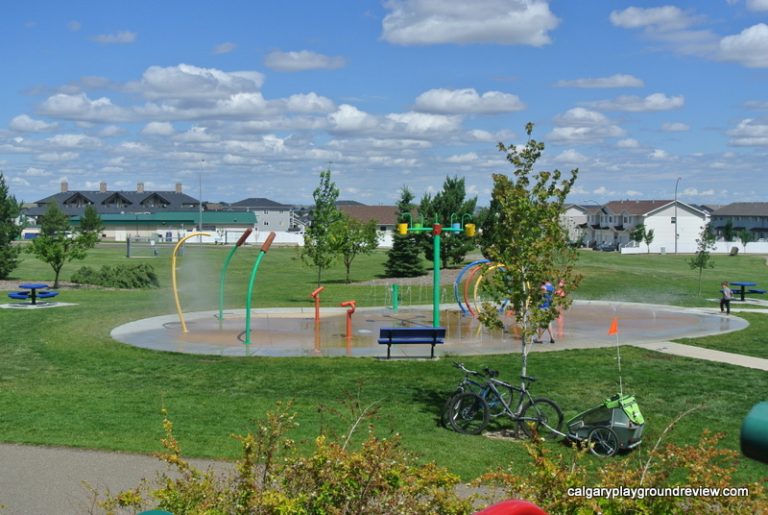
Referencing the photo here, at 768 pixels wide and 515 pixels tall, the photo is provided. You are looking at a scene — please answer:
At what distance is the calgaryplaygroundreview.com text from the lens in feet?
19.8

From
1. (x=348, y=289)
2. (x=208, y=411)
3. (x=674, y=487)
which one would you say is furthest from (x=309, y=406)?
(x=348, y=289)

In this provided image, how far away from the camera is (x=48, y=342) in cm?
1973

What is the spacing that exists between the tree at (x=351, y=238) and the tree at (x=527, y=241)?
22.9 m

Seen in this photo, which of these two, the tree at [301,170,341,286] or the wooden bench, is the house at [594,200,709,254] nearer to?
the tree at [301,170,341,286]

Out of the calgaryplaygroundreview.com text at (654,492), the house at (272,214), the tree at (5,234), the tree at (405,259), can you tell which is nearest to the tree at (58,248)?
the tree at (5,234)

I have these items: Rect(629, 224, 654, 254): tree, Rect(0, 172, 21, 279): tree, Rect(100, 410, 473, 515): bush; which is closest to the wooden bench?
Rect(100, 410, 473, 515): bush

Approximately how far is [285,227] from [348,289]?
99682 millimetres

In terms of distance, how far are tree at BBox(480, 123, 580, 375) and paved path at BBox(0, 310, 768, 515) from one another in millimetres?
5244

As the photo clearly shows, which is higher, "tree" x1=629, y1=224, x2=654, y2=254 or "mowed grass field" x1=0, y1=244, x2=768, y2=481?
"tree" x1=629, y1=224, x2=654, y2=254

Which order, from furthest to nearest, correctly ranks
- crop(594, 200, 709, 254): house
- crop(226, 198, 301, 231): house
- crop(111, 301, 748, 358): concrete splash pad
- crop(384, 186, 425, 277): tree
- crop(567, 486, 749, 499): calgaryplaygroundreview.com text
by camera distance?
crop(226, 198, 301, 231): house → crop(594, 200, 709, 254): house → crop(384, 186, 425, 277): tree → crop(111, 301, 748, 358): concrete splash pad → crop(567, 486, 749, 499): calgaryplaygroundreview.com text

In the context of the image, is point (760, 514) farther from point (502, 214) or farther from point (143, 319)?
point (143, 319)

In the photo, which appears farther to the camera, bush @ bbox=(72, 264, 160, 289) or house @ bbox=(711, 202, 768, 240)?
house @ bbox=(711, 202, 768, 240)

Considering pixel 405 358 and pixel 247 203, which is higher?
pixel 247 203

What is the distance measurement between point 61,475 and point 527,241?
729cm
